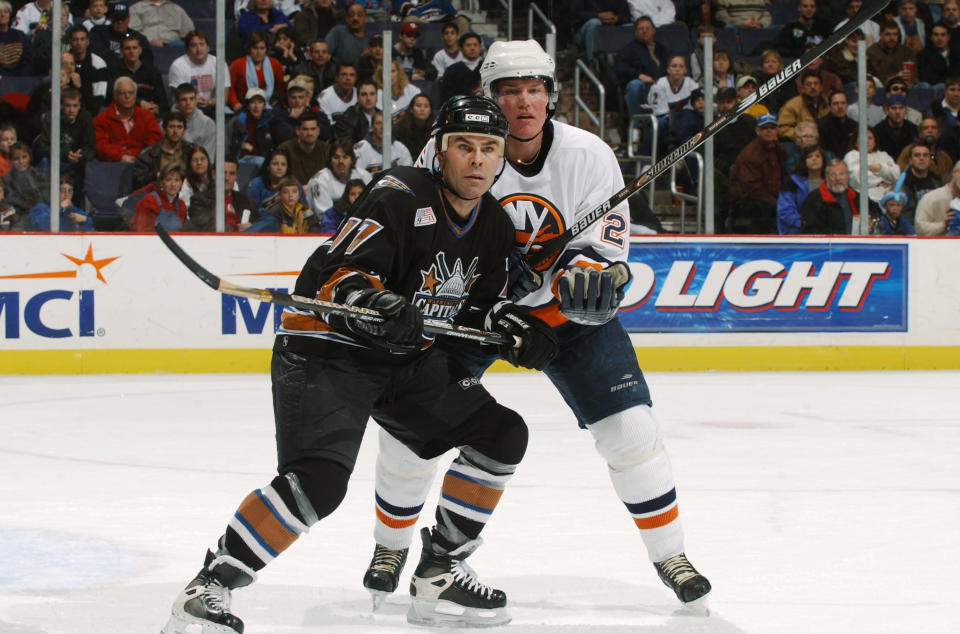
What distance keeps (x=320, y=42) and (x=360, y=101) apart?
0.78 metres

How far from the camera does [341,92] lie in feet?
24.7

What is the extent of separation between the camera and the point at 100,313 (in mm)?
6762

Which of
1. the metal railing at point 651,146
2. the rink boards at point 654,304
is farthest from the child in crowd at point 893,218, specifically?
the metal railing at point 651,146

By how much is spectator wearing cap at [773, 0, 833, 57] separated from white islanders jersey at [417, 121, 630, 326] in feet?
22.5

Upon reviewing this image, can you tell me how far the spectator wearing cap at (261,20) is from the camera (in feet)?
26.2

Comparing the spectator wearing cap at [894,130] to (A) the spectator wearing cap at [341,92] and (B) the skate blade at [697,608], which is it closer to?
(A) the spectator wearing cap at [341,92]

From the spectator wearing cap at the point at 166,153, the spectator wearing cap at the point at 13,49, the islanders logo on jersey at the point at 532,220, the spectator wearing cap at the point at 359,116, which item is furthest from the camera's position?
the spectator wearing cap at the point at 13,49

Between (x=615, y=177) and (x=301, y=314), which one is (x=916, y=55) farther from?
(x=301, y=314)

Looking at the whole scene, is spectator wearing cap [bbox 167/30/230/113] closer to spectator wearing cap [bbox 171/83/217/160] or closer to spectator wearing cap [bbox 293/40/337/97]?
spectator wearing cap [bbox 171/83/217/160]

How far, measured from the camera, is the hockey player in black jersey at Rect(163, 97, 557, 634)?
2158mm

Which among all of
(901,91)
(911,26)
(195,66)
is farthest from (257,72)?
(911,26)

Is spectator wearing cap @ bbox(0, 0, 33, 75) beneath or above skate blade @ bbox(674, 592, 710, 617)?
above

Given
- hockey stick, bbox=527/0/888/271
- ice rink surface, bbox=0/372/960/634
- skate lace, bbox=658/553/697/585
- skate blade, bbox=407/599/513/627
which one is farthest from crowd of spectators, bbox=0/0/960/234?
skate blade, bbox=407/599/513/627

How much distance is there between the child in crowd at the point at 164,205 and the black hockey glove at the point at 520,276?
14.9ft
